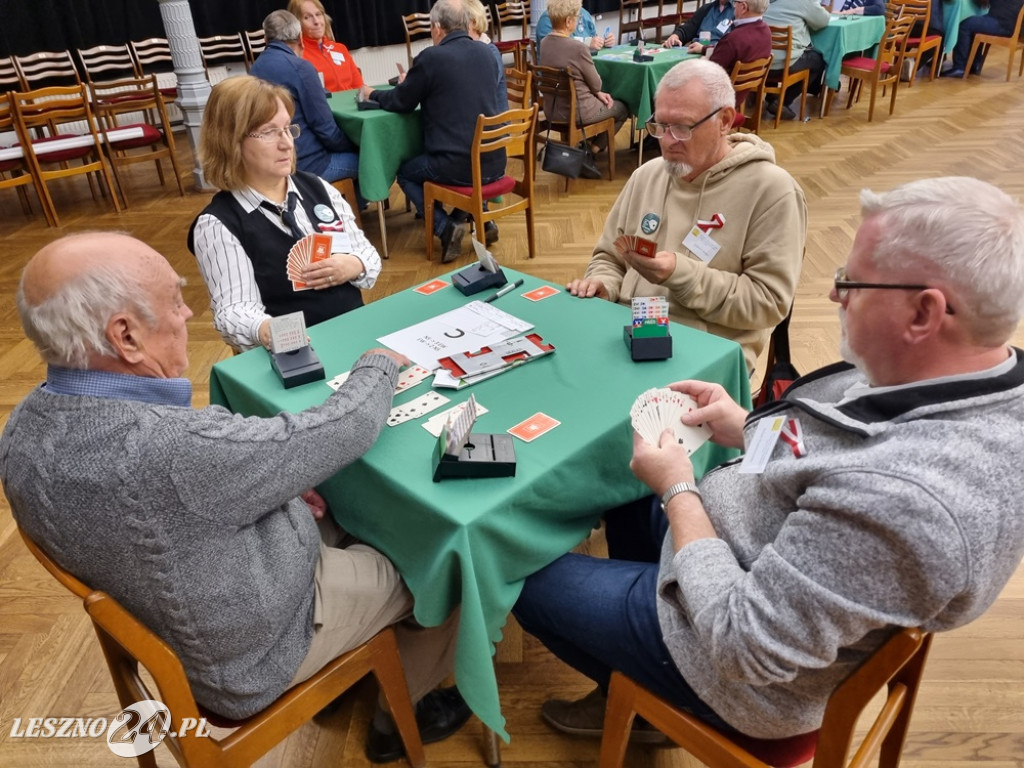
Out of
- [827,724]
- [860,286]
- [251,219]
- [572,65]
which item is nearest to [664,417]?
[860,286]

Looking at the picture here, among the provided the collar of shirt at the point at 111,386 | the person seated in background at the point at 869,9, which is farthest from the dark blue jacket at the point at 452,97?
the person seated in background at the point at 869,9

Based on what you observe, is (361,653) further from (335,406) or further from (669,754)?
(669,754)

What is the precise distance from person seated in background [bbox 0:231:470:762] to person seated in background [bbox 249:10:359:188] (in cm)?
273

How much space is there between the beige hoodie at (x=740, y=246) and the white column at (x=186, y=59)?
13.8ft

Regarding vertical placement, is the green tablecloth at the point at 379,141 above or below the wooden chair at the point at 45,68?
below

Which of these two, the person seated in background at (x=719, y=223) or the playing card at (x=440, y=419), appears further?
the person seated in background at (x=719, y=223)

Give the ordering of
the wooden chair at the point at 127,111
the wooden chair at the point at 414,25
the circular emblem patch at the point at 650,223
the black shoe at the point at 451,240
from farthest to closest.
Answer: the wooden chair at the point at 414,25, the wooden chair at the point at 127,111, the black shoe at the point at 451,240, the circular emblem patch at the point at 650,223

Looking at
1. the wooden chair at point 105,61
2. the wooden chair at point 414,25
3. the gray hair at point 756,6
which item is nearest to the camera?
the gray hair at point 756,6

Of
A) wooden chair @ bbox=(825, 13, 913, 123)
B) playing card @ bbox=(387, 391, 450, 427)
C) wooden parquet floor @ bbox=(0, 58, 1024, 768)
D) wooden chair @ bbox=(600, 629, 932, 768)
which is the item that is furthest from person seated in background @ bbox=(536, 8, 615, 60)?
wooden chair @ bbox=(600, 629, 932, 768)

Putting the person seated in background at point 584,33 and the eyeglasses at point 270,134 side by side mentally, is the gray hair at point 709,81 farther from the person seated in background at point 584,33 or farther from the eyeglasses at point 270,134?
the person seated in background at point 584,33

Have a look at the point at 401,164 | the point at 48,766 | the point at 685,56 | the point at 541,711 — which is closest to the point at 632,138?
the point at 685,56

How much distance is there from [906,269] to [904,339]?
10cm

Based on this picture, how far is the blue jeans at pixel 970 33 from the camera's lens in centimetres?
780

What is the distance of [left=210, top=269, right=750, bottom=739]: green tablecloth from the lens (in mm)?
1289
